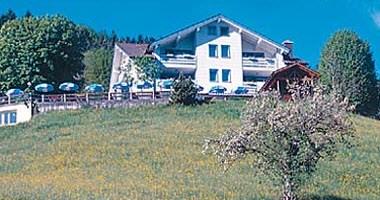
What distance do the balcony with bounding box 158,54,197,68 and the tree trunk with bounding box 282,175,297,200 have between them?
53220 mm

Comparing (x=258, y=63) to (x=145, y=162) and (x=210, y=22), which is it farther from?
(x=145, y=162)

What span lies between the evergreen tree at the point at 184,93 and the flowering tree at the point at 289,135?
108 ft

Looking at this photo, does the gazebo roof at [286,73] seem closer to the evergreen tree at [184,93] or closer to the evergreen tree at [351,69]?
the evergreen tree at [351,69]

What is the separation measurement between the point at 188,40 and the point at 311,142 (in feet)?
185

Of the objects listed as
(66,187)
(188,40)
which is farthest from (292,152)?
(188,40)

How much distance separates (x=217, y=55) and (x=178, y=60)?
4.32 metres

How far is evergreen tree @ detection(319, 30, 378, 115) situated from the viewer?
85562 mm

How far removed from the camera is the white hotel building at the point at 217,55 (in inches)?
3620

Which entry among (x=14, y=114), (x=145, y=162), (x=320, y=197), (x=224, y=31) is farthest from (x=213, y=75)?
(x=320, y=197)

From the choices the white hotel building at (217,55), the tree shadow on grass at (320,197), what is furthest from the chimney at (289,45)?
the tree shadow on grass at (320,197)

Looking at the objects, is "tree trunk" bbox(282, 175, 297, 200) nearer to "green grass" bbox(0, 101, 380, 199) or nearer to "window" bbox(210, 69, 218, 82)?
"green grass" bbox(0, 101, 380, 199)

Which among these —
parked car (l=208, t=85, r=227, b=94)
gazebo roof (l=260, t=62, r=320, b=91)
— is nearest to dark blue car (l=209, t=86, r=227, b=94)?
parked car (l=208, t=85, r=227, b=94)

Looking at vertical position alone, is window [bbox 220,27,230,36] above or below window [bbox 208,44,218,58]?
above

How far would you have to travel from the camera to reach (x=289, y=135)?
3762cm
